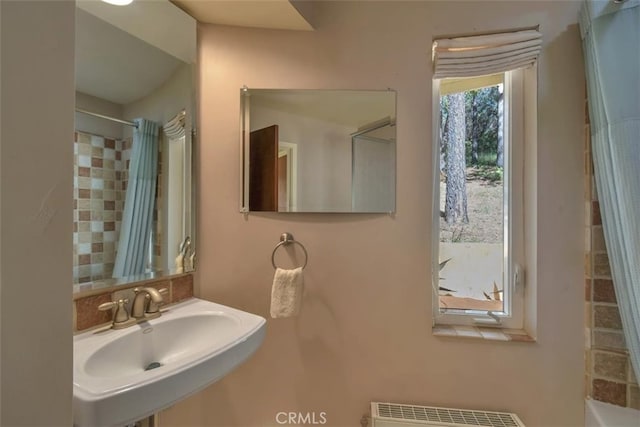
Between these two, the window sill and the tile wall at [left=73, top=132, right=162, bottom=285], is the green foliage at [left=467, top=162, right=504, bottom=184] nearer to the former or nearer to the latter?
the window sill

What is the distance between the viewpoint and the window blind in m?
1.07

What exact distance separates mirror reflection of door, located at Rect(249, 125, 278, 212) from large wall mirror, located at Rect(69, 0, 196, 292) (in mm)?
267

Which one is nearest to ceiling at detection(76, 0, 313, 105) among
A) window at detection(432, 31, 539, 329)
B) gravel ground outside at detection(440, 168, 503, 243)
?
window at detection(432, 31, 539, 329)

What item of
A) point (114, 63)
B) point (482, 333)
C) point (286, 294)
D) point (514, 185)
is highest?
point (114, 63)

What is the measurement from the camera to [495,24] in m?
1.12

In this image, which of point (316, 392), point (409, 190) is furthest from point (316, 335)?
point (409, 190)

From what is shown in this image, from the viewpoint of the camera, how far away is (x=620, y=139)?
902 millimetres

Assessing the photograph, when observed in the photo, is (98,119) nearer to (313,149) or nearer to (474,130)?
(313,149)

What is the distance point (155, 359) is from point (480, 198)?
146 cm

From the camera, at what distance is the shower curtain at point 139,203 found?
0.96m

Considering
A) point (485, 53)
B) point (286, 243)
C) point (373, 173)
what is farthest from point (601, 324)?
point (286, 243)

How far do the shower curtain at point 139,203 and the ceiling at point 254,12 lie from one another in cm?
52
